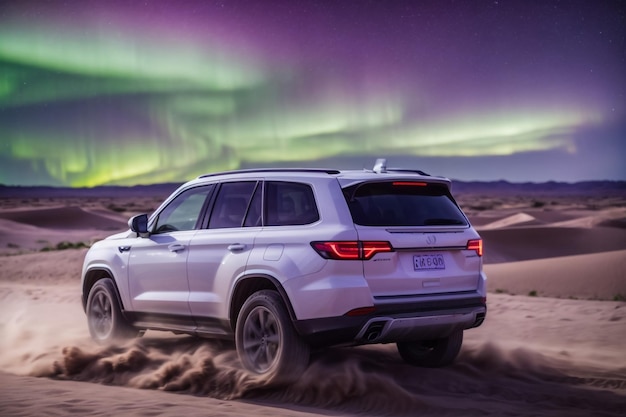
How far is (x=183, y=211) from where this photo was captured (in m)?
9.09

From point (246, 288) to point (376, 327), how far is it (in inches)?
55.0

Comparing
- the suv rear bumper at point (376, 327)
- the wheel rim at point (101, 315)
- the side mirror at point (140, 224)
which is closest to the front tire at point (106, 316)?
the wheel rim at point (101, 315)

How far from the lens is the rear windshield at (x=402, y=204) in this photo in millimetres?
7367


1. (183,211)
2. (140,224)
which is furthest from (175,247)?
(140,224)

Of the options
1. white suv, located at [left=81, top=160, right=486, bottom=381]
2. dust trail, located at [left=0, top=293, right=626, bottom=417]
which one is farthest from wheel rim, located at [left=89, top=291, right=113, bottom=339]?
white suv, located at [left=81, top=160, right=486, bottom=381]

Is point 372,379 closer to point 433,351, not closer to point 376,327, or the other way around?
point 376,327

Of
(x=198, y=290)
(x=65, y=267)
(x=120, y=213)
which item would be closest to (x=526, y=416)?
(x=198, y=290)

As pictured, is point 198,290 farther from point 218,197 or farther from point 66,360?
point 66,360

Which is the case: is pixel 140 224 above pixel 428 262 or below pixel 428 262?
above

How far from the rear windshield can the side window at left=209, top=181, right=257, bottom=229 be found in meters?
1.26

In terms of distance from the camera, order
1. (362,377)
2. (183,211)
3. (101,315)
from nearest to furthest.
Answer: (362,377) < (183,211) < (101,315)

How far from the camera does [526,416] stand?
6812mm

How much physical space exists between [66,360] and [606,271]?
1658 centimetres

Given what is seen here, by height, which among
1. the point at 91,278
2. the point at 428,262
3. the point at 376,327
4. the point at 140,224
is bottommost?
the point at 376,327
